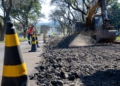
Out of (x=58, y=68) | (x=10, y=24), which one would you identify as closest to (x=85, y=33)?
→ (x=58, y=68)

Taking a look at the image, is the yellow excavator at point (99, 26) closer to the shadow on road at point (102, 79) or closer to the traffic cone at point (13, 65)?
the shadow on road at point (102, 79)

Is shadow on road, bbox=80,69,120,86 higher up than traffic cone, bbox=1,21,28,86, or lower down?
lower down

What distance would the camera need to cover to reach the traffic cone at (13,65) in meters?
2.97

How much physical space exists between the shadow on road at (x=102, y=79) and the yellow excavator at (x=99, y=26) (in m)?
9.20

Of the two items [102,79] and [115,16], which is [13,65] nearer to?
[102,79]

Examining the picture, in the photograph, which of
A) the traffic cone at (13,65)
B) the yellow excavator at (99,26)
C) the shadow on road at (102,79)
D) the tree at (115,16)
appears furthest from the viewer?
the tree at (115,16)

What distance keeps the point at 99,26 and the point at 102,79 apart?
37.9 feet

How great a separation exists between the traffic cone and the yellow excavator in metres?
11.4

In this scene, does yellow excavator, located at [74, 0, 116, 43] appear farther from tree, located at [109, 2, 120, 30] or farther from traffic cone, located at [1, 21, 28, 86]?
tree, located at [109, 2, 120, 30]

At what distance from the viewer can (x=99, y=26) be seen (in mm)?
15805

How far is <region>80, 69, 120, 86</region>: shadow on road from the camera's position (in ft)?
13.8

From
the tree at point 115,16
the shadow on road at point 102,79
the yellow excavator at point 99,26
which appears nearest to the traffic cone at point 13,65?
the shadow on road at point 102,79

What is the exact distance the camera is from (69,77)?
467 centimetres

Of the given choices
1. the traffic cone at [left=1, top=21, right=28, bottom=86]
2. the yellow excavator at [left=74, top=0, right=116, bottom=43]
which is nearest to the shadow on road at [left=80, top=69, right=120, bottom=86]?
the traffic cone at [left=1, top=21, right=28, bottom=86]
